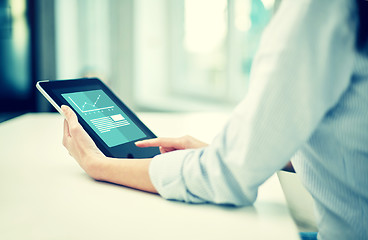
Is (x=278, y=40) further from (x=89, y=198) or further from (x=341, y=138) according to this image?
(x=89, y=198)

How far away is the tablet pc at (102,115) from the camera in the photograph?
33.3 inches

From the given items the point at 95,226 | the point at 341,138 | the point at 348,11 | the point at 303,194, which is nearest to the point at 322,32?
the point at 348,11

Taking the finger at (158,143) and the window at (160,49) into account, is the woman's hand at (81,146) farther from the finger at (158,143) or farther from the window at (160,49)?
the window at (160,49)

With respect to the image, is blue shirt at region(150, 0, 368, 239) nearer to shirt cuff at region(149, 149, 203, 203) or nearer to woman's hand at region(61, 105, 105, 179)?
shirt cuff at region(149, 149, 203, 203)

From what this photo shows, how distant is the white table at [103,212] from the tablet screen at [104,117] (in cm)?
9

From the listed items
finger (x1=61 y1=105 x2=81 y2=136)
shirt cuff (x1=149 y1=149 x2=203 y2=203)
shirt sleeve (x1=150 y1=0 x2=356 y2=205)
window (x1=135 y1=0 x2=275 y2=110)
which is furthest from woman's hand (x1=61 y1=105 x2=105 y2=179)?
window (x1=135 y1=0 x2=275 y2=110)

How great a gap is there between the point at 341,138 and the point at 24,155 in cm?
69

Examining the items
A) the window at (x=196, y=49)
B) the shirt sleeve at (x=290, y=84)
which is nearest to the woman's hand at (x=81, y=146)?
the shirt sleeve at (x=290, y=84)

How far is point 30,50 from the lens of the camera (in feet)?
8.50

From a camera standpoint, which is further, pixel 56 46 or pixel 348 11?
pixel 56 46

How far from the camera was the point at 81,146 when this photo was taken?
0.80 m

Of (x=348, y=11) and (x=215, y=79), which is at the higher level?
(x=348, y=11)

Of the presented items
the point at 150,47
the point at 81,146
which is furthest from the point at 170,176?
the point at 150,47

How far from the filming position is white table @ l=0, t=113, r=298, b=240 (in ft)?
1.91
